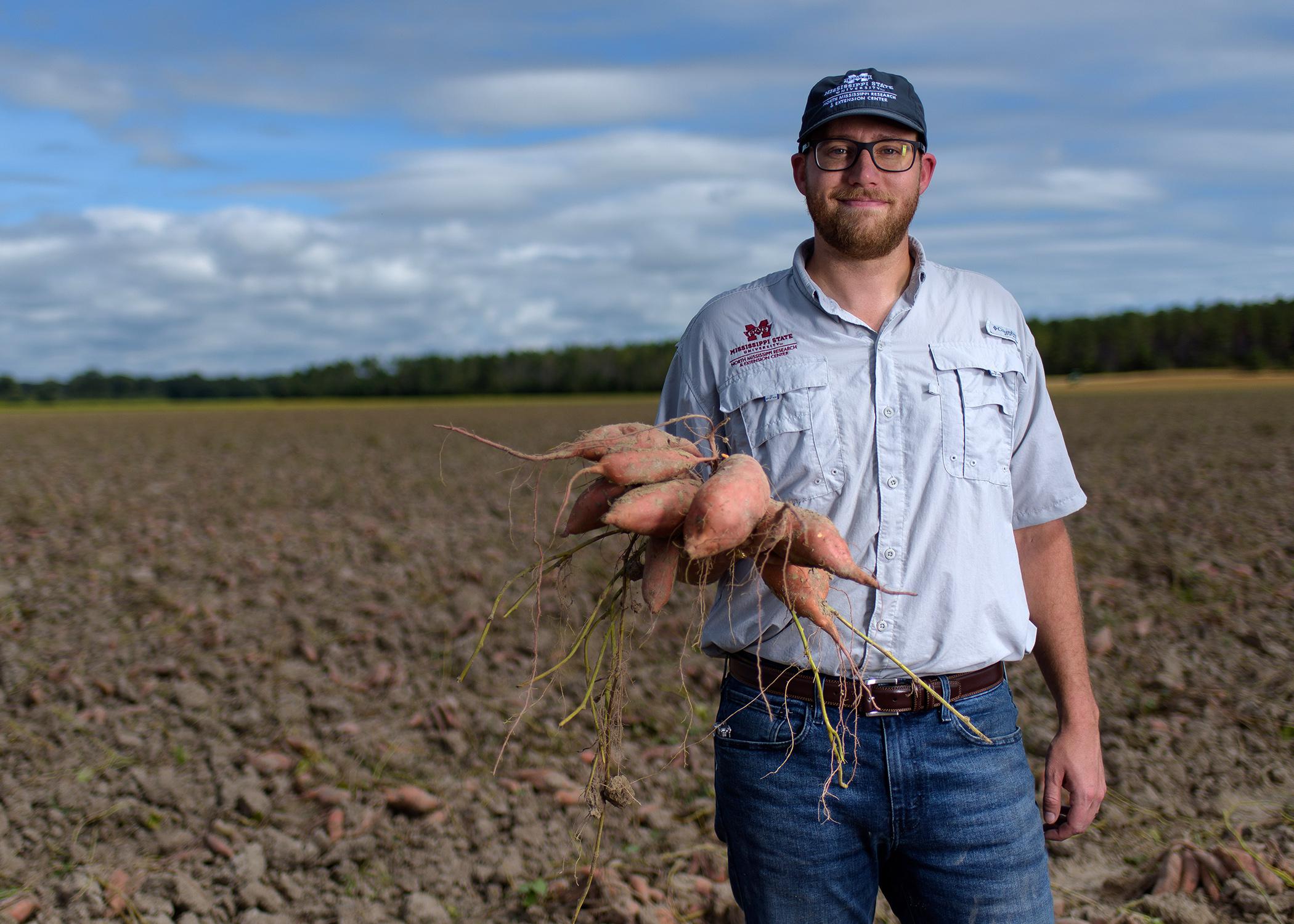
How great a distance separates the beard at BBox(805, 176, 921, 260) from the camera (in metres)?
2.30

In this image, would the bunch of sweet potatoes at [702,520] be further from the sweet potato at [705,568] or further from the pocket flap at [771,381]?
the pocket flap at [771,381]

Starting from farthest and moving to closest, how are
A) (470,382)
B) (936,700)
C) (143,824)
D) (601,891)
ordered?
(470,382)
(143,824)
(601,891)
(936,700)

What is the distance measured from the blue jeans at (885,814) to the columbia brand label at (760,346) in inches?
30.4

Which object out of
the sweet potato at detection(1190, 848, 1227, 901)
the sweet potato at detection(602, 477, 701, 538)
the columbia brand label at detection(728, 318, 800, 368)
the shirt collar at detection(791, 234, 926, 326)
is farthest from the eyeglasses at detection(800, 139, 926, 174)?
the sweet potato at detection(1190, 848, 1227, 901)

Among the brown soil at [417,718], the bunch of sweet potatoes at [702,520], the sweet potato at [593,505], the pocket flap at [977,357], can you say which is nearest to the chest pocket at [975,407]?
the pocket flap at [977,357]

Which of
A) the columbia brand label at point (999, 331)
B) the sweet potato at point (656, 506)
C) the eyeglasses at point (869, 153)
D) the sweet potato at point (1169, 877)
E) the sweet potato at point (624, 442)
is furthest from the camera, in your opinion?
the sweet potato at point (1169, 877)

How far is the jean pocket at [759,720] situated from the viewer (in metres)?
2.25

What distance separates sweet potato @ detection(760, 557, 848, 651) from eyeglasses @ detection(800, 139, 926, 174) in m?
0.92

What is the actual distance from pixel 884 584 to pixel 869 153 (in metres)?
0.98

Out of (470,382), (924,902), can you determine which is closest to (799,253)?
(924,902)

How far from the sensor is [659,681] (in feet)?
20.1

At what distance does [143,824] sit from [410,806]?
48.0 inches

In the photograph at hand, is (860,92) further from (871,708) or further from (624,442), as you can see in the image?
(871,708)

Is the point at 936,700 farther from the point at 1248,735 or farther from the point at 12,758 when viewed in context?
the point at 12,758
